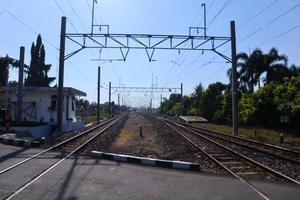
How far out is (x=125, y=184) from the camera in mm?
11344

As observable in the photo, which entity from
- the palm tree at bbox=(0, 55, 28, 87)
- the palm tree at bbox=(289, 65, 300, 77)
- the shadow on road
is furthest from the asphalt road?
the palm tree at bbox=(289, 65, 300, 77)

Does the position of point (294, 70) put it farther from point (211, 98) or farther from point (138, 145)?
point (138, 145)

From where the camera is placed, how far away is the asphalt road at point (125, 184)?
32.8 ft

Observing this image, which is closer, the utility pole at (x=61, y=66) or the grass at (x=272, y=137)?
the grass at (x=272, y=137)

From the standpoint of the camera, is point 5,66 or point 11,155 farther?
point 5,66

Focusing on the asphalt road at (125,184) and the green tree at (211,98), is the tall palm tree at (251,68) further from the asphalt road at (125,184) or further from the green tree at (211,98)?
the asphalt road at (125,184)

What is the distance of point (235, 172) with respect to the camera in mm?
14461

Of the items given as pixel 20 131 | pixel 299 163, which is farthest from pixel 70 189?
pixel 20 131

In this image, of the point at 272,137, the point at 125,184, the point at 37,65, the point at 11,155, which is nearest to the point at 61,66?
the point at 11,155

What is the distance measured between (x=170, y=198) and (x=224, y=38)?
2671 centimetres

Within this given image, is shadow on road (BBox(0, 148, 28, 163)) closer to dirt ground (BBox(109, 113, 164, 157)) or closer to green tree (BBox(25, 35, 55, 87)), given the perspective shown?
dirt ground (BBox(109, 113, 164, 157))

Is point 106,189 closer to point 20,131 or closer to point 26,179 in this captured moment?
point 26,179

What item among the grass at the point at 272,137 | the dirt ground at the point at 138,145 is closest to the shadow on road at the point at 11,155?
the dirt ground at the point at 138,145

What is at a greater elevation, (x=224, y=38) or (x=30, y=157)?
(x=224, y=38)
